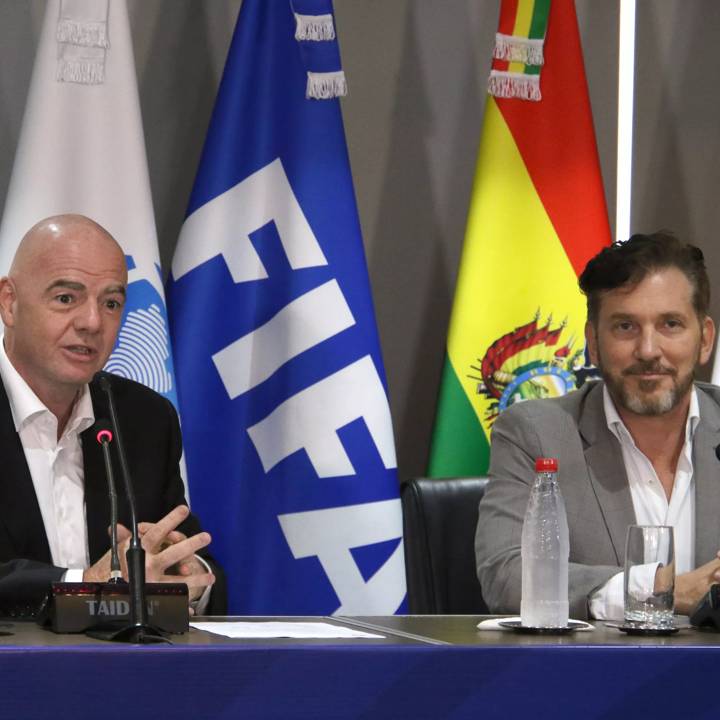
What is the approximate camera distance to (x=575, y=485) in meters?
2.89

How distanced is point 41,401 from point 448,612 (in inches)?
40.6

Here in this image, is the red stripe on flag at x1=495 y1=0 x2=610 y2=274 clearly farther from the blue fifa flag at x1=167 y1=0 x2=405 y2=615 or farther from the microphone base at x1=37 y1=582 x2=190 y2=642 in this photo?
the microphone base at x1=37 y1=582 x2=190 y2=642

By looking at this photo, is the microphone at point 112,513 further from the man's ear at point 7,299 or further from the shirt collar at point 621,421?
the shirt collar at point 621,421

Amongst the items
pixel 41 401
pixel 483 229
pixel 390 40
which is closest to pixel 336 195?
pixel 483 229

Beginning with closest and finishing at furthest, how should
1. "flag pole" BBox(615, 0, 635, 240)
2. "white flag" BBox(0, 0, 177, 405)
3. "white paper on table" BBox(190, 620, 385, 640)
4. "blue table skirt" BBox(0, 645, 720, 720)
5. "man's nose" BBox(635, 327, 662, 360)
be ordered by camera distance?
"blue table skirt" BBox(0, 645, 720, 720) < "white paper on table" BBox(190, 620, 385, 640) < "man's nose" BBox(635, 327, 662, 360) < "white flag" BBox(0, 0, 177, 405) < "flag pole" BBox(615, 0, 635, 240)

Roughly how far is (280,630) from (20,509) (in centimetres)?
99

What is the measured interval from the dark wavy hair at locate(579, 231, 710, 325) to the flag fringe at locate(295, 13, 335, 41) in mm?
1244

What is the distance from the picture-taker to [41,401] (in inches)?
115

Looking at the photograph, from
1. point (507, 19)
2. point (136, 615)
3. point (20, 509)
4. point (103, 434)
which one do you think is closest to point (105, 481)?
point (20, 509)

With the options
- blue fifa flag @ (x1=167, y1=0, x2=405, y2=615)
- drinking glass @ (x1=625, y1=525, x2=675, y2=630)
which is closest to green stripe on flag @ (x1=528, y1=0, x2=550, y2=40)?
blue fifa flag @ (x1=167, y1=0, x2=405, y2=615)

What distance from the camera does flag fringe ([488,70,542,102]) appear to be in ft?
13.1

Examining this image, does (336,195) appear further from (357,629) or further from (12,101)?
(357,629)

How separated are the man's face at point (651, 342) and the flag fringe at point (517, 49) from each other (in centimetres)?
125

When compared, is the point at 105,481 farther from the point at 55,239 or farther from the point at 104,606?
the point at 104,606
